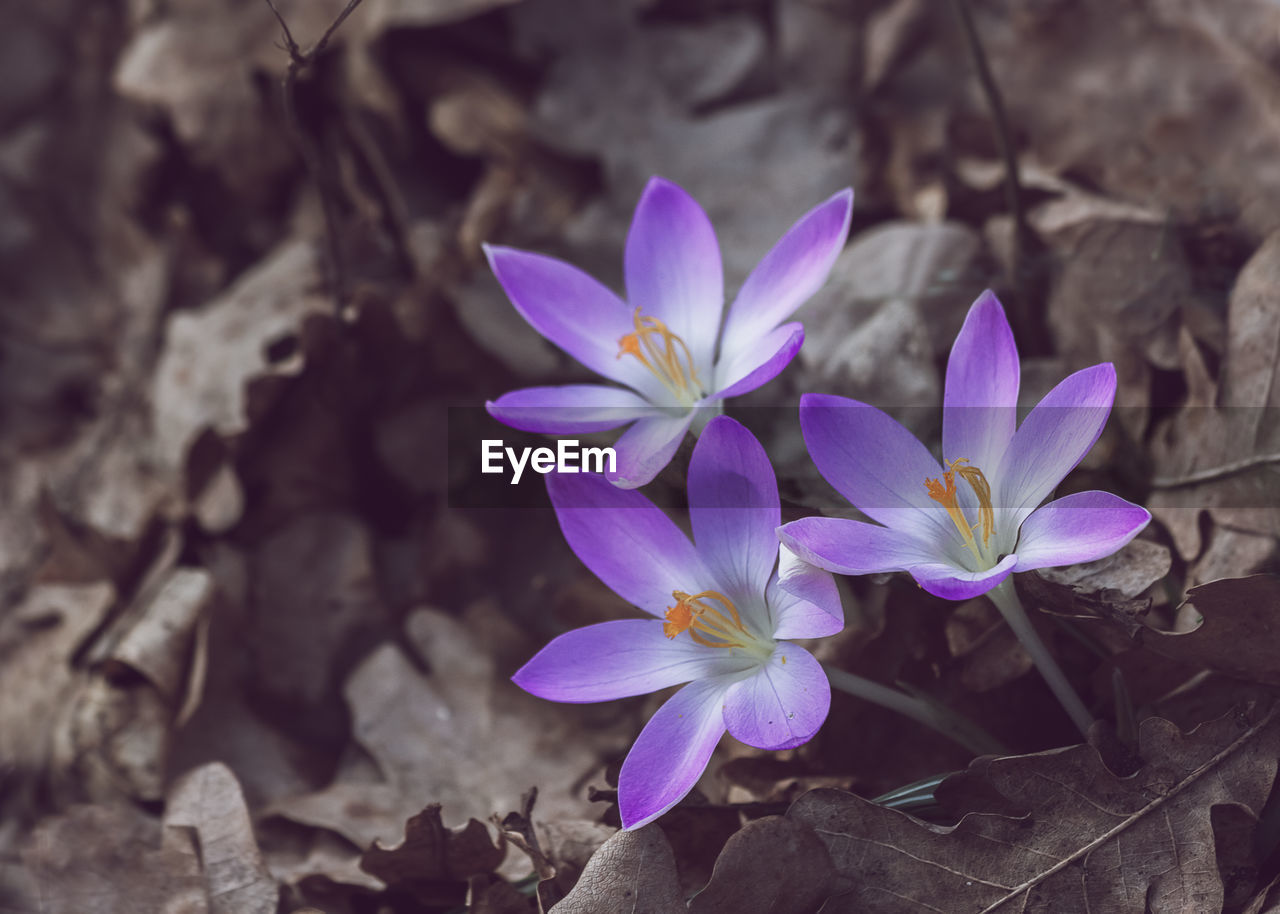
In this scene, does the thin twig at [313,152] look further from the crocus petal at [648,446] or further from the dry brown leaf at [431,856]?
the dry brown leaf at [431,856]

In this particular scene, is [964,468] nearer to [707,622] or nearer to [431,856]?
[707,622]

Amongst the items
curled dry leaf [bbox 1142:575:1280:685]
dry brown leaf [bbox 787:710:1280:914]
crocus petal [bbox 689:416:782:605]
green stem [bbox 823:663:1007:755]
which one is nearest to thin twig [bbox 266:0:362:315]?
crocus petal [bbox 689:416:782:605]

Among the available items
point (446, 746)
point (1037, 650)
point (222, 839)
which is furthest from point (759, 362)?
point (222, 839)

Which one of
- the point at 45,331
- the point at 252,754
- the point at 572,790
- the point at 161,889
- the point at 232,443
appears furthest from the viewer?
the point at 45,331

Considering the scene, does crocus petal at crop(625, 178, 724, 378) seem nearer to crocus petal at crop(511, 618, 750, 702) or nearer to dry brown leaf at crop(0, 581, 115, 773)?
crocus petal at crop(511, 618, 750, 702)

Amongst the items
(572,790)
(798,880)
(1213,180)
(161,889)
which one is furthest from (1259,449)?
(161,889)

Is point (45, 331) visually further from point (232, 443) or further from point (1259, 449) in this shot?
point (1259, 449)

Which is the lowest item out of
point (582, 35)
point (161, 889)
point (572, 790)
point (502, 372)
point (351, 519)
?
point (572, 790)

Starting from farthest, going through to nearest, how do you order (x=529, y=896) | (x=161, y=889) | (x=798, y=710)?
(x=161, y=889) < (x=529, y=896) < (x=798, y=710)
